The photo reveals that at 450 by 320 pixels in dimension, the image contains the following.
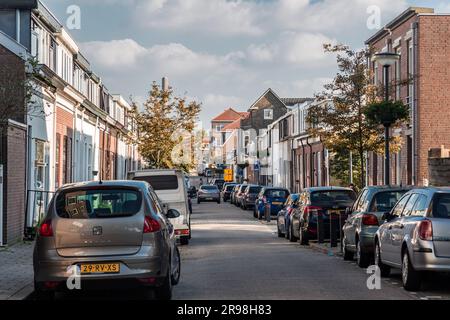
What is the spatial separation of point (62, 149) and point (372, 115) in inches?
622

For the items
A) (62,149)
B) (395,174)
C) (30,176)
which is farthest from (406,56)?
(30,176)

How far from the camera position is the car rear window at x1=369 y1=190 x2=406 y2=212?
1702 centimetres

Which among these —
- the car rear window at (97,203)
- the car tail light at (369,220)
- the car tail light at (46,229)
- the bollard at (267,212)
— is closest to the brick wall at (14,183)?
the car tail light at (369,220)

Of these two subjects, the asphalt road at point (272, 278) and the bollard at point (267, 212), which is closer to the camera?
the asphalt road at point (272, 278)

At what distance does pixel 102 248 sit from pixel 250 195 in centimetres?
4253

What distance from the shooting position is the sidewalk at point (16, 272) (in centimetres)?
1252

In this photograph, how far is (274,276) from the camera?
15031 mm

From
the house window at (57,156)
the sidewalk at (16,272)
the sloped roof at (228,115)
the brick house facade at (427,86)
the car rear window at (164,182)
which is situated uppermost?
the sloped roof at (228,115)

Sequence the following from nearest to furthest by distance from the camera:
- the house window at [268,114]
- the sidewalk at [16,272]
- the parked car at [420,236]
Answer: the parked car at [420,236]
the sidewalk at [16,272]
the house window at [268,114]

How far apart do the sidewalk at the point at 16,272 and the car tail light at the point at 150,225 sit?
7.02 feet

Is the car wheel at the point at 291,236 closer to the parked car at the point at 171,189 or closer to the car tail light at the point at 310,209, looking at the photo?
the car tail light at the point at 310,209

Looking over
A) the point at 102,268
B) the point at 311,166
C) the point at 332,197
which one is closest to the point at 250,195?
the point at 311,166

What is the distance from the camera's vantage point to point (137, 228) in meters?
11.4

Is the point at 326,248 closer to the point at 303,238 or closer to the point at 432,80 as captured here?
the point at 303,238
